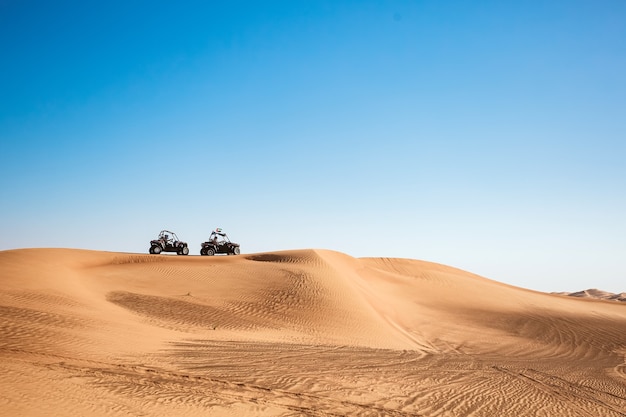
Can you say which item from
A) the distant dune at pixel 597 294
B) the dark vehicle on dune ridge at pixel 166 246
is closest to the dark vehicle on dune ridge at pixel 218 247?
the dark vehicle on dune ridge at pixel 166 246

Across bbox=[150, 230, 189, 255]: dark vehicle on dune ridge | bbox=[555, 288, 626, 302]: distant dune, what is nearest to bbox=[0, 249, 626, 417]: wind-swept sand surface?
bbox=[150, 230, 189, 255]: dark vehicle on dune ridge

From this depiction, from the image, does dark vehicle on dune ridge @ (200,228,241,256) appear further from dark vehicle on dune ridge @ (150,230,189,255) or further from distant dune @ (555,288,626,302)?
distant dune @ (555,288,626,302)

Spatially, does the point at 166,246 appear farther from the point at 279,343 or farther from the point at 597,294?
the point at 597,294

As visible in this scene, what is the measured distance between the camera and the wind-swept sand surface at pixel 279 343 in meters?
7.84

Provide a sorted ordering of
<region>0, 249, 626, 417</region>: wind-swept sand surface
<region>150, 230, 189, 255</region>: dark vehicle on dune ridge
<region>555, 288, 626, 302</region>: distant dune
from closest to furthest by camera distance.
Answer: <region>0, 249, 626, 417</region>: wind-swept sand surface < <region>150, 230, 189, 255</region>: dark vehicle on dune ridge < <region>555, 288, 626, 302</region>: distant dune

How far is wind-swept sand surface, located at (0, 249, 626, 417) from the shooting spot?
7.84m

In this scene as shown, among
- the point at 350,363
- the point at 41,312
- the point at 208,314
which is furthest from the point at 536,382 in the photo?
the point at 41,312

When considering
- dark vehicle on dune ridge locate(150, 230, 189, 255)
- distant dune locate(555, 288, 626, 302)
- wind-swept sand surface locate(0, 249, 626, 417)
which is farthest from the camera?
distant dune locate(555, 288, 626, 302)

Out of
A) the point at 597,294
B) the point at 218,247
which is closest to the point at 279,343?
the point at 218,247

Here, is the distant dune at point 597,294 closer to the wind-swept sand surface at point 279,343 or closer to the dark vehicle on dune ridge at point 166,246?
the wind-swept sand surface at point 279,343

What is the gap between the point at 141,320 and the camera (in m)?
16.2

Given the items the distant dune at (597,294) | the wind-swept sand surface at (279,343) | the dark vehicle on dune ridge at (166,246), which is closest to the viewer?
the wind-swept sand surface at (279,343)

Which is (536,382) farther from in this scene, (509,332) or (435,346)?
(509,332)

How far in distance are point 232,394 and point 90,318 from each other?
8093 mm
